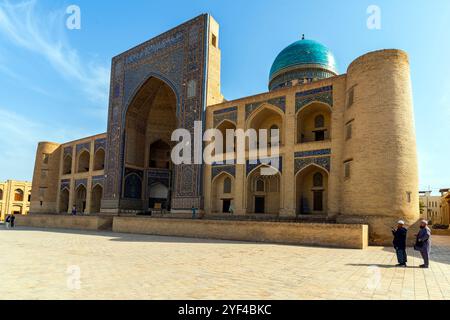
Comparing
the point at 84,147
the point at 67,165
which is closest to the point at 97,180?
the point at 84,147

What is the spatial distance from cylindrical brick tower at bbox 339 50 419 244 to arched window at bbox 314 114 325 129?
12.0 ft

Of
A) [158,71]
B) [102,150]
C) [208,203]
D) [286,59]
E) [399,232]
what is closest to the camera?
[399,232]

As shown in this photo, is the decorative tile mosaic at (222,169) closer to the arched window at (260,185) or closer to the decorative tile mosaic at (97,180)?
the arched window at (260,185)

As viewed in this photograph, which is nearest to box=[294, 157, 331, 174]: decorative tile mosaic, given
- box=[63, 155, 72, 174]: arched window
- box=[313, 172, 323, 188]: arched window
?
box=[313, 172, 323, 188]: arched window

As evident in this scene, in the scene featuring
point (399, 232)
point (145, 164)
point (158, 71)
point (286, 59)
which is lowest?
point (399, 232)

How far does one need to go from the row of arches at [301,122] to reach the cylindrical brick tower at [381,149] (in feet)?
10.1

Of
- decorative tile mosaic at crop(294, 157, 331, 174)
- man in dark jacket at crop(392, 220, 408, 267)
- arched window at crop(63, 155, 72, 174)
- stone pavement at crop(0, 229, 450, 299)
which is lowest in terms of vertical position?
stone pavement at crop(0, 229, 450, 299)

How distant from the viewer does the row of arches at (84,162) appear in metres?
28.5

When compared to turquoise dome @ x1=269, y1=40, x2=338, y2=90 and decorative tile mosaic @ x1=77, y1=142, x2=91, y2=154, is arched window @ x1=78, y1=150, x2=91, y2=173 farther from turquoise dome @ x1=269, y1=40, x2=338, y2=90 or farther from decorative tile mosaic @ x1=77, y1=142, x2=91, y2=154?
turquoise dome @ x1=269, y1=40, x2=338, y2=90

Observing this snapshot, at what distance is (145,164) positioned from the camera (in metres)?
26.1

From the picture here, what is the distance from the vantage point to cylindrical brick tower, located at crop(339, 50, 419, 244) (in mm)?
11859

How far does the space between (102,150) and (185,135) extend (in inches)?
441
